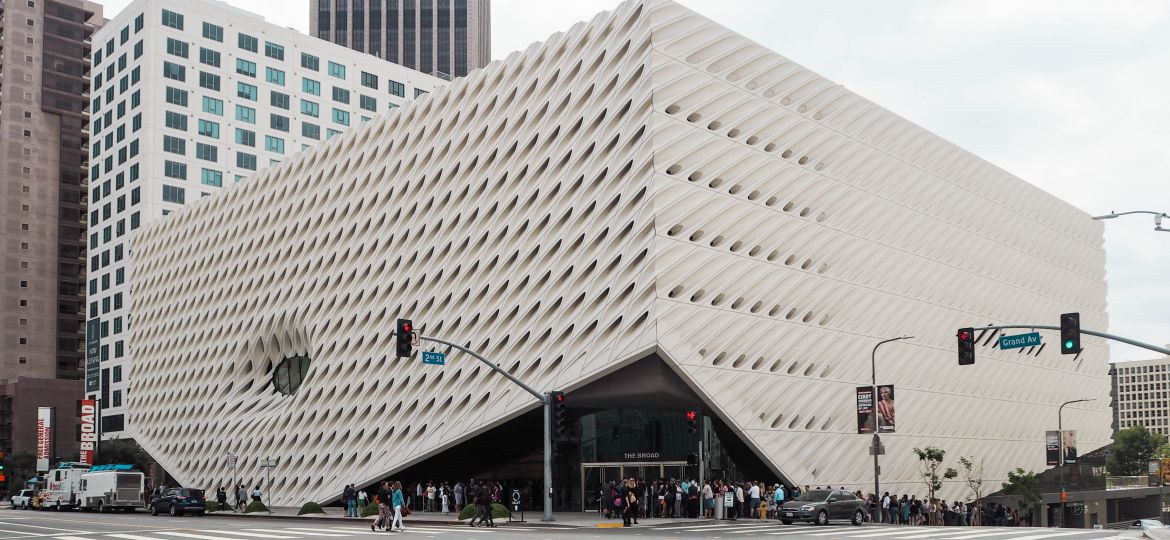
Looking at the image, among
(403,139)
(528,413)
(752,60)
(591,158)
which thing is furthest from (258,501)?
(752,60)

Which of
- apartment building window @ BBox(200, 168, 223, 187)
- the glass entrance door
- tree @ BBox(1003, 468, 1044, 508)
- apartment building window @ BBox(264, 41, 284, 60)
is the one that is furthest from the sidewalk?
apartment building window @ BBox(264, 41, 284, 60)

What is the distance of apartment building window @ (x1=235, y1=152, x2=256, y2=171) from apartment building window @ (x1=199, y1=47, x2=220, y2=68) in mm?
8328

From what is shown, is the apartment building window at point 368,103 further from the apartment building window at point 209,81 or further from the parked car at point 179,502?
the parked car at point 179,502

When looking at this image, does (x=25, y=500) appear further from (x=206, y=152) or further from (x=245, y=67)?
(x=245, y=67)

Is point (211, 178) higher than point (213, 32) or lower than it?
lower

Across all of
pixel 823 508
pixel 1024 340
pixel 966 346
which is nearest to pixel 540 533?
pixel 823 508

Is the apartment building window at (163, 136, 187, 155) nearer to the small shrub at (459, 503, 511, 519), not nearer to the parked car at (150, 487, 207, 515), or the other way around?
the parked car at (150, 487, 207, 515)

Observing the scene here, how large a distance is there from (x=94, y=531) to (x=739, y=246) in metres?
26.9

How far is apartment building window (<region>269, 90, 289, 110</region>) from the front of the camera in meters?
101

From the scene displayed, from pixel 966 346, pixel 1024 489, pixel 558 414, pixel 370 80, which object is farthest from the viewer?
pixel 370 80

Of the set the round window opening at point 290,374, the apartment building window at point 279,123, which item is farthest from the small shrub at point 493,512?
the apartment building window at point 279,123

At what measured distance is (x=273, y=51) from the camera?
10144 centimetres

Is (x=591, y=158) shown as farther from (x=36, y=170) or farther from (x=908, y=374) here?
(x=36, y=170)

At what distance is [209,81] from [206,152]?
655cm
